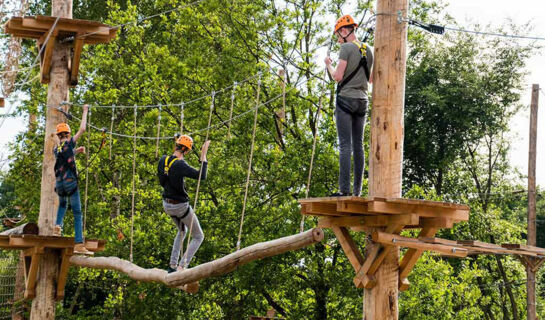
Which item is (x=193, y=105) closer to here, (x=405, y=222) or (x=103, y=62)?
(x=103, y=62)

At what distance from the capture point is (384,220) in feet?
18.9

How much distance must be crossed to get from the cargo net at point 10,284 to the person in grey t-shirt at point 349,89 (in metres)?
14.9

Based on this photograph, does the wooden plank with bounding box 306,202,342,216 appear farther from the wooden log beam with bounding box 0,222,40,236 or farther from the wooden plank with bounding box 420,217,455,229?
the wooden log beam with bounding box 0,222,40,236

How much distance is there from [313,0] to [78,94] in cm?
705

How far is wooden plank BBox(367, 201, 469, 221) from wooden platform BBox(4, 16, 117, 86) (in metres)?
4.50

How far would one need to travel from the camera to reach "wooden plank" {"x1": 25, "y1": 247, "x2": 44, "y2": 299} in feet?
26.8

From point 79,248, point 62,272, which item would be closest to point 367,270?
point 79,248

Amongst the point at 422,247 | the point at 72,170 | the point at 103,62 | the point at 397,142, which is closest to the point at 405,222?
the point at 422,247

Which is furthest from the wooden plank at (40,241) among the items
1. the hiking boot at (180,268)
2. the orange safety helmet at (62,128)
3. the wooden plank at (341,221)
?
the wooden plank at (341,221)

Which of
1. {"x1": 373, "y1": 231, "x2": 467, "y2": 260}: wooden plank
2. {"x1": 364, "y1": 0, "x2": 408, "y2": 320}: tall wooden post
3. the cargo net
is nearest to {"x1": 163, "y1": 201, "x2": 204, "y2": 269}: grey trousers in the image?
{"x1": 364, "y1": 0, "x2": 408, "y2": 320}: tall wooden post

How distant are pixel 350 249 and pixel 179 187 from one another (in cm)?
187

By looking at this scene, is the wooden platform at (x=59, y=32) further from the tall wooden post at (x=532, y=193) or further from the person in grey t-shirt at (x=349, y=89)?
the tall wooden post at (x=532, y=193)

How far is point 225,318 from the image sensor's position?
15102 mm

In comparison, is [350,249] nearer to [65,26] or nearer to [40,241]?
[40,241]
